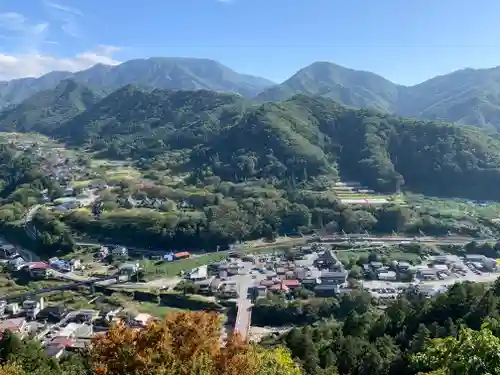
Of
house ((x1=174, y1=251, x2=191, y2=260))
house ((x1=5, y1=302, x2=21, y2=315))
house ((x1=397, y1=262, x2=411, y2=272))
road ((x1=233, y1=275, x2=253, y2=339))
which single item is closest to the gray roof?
house ((x1=397, y1=262, x2=411, y2=272))

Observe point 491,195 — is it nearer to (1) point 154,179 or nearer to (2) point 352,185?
(2) point 352,185

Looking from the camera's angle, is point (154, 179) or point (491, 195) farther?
point (154, 179)

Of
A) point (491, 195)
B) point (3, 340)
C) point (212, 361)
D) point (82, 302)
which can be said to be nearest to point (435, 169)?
point (491, 195)

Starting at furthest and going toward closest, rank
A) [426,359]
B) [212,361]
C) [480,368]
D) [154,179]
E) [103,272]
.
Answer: [154,179], [103,272], [212,361], [426,359], [480,368]

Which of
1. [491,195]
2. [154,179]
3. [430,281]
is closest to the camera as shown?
[430,281]

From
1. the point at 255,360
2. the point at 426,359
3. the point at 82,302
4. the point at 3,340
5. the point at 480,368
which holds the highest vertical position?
the point at 480,368

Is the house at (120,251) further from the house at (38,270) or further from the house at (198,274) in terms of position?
the house at (198,274)

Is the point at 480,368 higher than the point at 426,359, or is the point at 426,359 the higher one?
the point at 480,368
